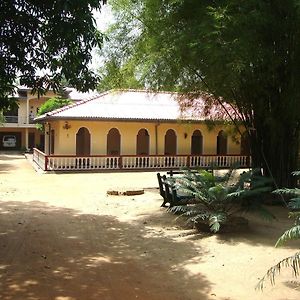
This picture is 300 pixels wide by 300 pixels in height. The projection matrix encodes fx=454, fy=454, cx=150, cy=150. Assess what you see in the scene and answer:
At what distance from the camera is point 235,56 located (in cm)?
865

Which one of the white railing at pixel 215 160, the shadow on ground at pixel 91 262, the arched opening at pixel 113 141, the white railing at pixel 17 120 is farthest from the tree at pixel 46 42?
the white railing at pixel 17 120

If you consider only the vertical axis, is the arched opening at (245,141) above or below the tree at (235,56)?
below

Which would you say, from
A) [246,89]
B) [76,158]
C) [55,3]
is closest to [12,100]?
[55,3]

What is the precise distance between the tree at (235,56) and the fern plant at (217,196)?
2222 millimetres

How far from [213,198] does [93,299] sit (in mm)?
3941

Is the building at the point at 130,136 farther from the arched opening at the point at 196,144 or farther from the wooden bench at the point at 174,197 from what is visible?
the wooden bench at the point at 174,197

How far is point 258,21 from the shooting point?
29.0ft

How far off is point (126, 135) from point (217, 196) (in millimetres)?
17101

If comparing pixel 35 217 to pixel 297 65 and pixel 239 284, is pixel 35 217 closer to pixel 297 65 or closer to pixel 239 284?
pixel 239 284

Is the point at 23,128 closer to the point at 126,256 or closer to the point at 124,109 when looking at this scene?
the point at 124,109

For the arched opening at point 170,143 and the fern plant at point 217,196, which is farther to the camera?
the arched opening at point 170,143

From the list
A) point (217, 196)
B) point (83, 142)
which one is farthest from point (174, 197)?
point (83, 142)

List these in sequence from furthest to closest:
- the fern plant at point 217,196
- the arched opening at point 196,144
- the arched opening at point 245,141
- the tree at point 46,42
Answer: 1. the arched opening at point 196,144
2. the arched opening at point 245,141
3. the fern plant at point 217,196
4. the tree at point 46,42

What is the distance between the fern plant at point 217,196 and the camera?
26.9 feet
